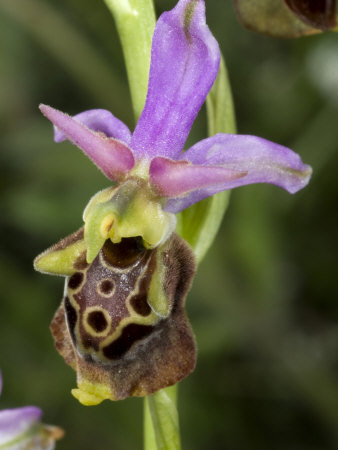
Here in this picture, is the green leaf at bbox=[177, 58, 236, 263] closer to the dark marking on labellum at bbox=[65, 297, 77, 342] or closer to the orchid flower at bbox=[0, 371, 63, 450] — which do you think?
the dark marking on labellum at bbox=[65, 297, 77, 342]

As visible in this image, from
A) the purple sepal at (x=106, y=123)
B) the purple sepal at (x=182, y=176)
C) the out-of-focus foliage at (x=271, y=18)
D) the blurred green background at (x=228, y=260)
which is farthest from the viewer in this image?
the blurred green background at (x=228, y=260)

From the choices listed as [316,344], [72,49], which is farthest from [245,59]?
[316,344]

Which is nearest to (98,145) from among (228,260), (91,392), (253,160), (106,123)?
(106,123)

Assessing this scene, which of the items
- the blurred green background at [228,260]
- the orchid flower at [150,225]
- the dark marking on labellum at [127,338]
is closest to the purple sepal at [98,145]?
the orchid flower at [150,225]

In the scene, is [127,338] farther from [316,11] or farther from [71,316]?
[316,11]

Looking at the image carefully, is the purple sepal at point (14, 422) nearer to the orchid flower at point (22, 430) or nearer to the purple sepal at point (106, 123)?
the orchid flower at point (22, 430)

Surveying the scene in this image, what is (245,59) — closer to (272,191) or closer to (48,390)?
(272,191)
